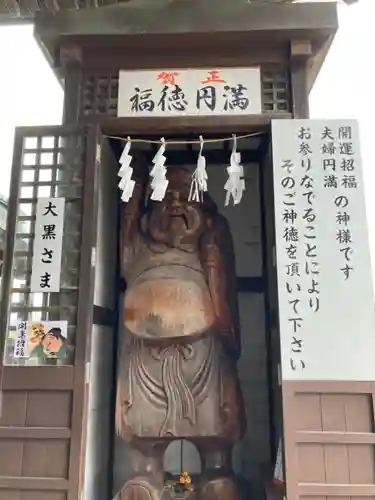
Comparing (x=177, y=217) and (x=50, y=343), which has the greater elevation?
(x=177, y=217)

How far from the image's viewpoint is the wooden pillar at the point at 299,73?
9.72 feet

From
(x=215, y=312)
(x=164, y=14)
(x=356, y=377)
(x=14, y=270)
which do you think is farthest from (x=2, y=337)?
(x=164, y=14)

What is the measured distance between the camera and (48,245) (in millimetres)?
2775

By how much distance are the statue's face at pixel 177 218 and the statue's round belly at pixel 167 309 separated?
0.31 metres

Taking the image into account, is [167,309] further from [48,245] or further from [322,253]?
[322,253]

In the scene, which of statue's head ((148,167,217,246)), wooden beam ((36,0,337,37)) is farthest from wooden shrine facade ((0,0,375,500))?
statue's head ((148,167,217,246))

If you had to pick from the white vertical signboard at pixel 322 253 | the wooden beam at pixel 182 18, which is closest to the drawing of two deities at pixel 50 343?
the white vertical signboard at pixel 322 253

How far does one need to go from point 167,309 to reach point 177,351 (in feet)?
0.91

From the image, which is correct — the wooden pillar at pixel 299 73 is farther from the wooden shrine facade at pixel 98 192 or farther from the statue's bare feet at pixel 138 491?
the statue's bare feet at pixel 138 491

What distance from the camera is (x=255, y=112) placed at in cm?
296

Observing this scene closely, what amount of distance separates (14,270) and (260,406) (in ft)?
5.77

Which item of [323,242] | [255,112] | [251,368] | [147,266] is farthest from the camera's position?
[251,368]

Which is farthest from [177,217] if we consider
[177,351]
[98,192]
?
[177,351]

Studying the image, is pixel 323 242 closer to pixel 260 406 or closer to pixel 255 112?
pixel 255 112
